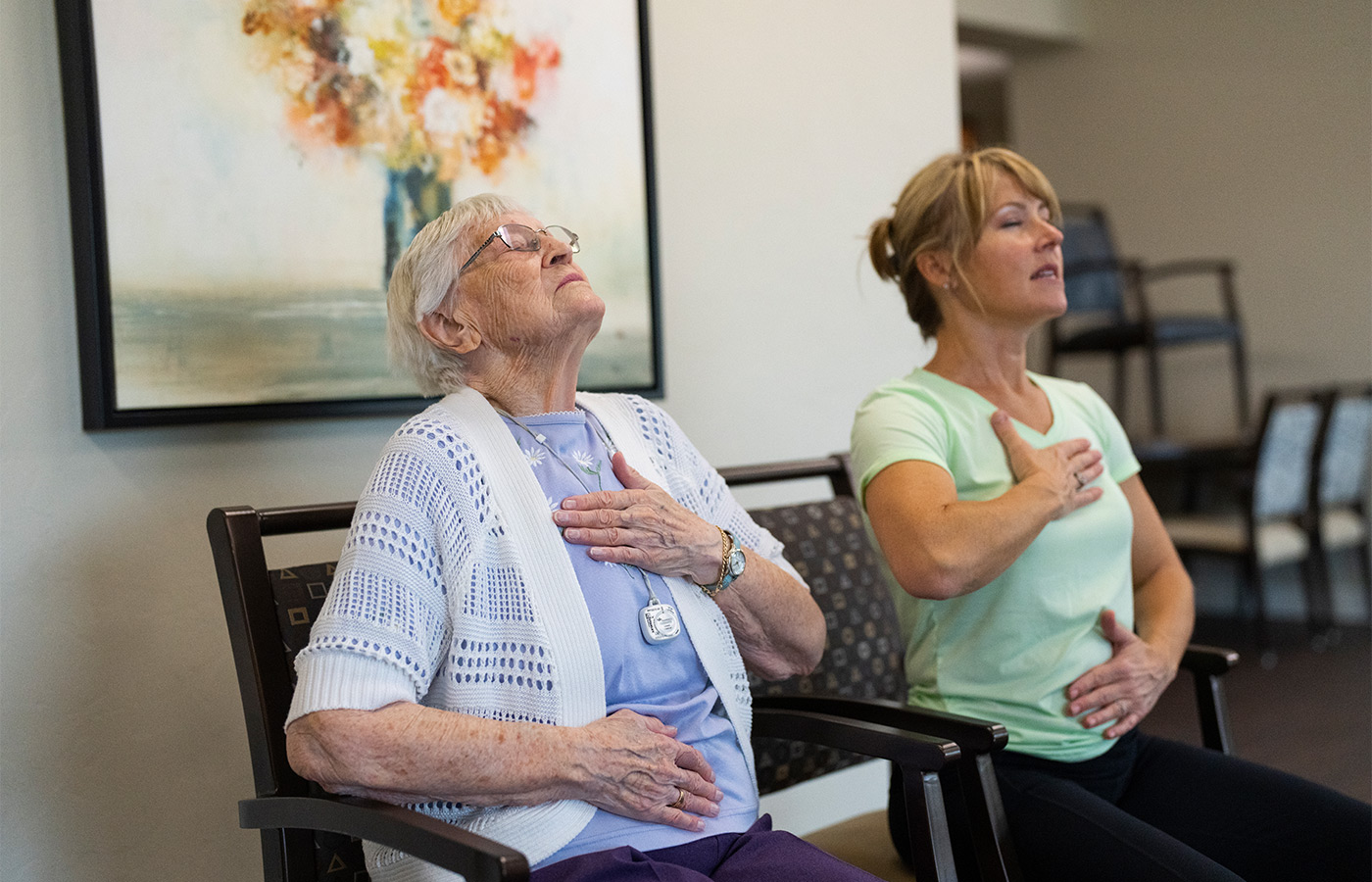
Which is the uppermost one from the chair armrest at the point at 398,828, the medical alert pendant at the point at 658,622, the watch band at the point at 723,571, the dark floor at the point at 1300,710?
the watch band at the point at 723,571

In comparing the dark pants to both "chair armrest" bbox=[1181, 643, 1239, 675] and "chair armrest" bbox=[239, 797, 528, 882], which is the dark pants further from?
"chair armrest" bbox=[239, 797, 528, 882]

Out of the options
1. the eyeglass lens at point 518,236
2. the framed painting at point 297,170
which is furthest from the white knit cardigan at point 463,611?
the framed painting at point 297,170

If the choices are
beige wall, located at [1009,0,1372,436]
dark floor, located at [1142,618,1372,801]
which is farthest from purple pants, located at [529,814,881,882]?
beige wall, located at [1009,0,1372,436]

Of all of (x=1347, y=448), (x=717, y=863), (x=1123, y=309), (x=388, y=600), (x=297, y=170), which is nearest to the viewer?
(x=388, y=600)

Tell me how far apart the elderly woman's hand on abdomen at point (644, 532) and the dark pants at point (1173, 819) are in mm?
480

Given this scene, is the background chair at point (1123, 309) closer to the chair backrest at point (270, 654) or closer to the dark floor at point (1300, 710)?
the dark floor at point (1300, 710)

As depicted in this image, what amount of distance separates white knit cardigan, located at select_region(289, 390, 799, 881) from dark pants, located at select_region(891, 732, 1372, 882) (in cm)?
46

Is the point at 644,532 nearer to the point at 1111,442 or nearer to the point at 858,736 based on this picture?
the point at 858,736

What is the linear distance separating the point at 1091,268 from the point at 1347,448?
1.22 meters

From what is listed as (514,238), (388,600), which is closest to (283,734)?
(388,600)

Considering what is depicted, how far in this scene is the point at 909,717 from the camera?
1.45m

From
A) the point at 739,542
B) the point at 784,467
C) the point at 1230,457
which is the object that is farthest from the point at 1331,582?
the point at 739,542

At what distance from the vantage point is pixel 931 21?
270cm

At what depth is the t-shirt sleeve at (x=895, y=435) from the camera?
1576 millimetres
